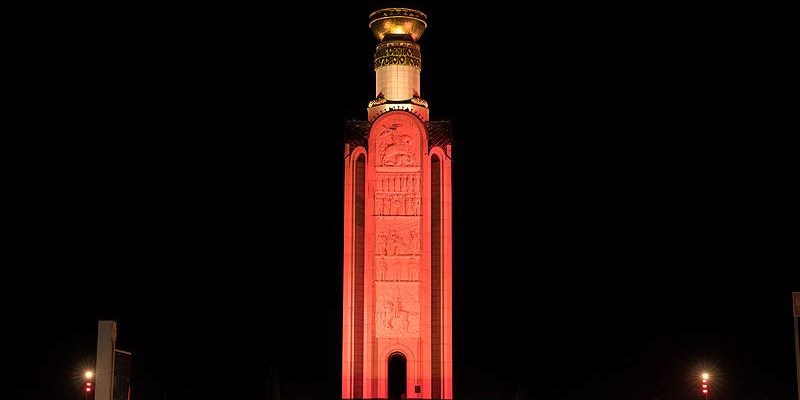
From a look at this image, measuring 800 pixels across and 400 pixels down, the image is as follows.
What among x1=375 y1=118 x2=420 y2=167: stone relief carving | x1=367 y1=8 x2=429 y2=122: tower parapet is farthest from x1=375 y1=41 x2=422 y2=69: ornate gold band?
x1=375 y1=118 x2=420 y2=167: stone relief carving

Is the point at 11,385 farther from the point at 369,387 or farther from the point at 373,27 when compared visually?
the point at 373,27

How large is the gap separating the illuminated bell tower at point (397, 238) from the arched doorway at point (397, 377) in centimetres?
84

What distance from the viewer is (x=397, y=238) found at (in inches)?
1567

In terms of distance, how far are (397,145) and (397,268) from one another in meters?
4.28

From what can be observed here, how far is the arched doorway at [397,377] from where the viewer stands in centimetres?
4144

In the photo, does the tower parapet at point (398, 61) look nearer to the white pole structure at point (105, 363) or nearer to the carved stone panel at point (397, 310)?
the carved stone panel at point (397, 310)

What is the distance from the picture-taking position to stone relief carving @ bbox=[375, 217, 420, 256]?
3969cm

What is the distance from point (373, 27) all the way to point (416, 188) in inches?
244

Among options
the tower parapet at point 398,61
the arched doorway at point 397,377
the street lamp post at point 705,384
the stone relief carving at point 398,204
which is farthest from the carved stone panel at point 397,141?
the street lamp post at point 705,384

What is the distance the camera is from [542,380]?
46281 millimetres

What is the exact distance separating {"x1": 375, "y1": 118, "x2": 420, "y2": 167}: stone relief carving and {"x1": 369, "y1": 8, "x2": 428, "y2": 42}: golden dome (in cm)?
337

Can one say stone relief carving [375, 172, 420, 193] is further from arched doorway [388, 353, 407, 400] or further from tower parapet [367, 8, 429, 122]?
arched doorway [388, 353, 407, 400]

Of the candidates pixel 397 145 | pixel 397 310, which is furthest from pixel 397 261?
pixel 397 145

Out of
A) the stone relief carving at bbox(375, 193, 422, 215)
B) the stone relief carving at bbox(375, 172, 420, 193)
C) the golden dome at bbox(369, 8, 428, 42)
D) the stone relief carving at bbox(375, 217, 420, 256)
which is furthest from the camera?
the golden dome at bbox(369, 8, 428, 42)
